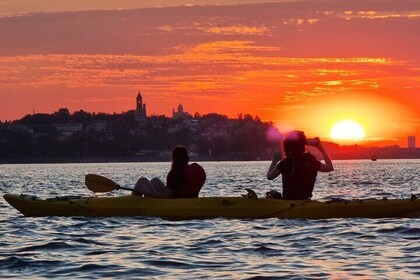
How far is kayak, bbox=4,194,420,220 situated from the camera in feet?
57.0

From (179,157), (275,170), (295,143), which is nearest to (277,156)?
(275,170)

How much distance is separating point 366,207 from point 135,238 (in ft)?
15.3

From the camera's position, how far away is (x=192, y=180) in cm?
1788

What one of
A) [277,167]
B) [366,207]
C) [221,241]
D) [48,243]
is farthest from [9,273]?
[366,207]

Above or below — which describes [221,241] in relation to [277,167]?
below

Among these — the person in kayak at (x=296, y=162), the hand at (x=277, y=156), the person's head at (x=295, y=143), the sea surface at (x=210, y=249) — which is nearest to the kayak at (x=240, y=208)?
the sea surface at (x=210, y=249)

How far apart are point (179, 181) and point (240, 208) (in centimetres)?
125

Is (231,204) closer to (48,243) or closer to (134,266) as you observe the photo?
(48,243)

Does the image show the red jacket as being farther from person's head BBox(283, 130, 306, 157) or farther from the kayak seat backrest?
person's head BBox(283, 130, 306, 157)

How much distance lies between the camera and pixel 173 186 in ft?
59.0

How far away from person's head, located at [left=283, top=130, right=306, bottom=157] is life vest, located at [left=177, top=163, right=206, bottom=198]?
179 cm

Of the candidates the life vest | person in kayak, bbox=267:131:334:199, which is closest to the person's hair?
the life vest

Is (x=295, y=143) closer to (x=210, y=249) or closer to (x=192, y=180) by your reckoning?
(x=192, y=180)

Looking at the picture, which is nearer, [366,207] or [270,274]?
[270,274]
